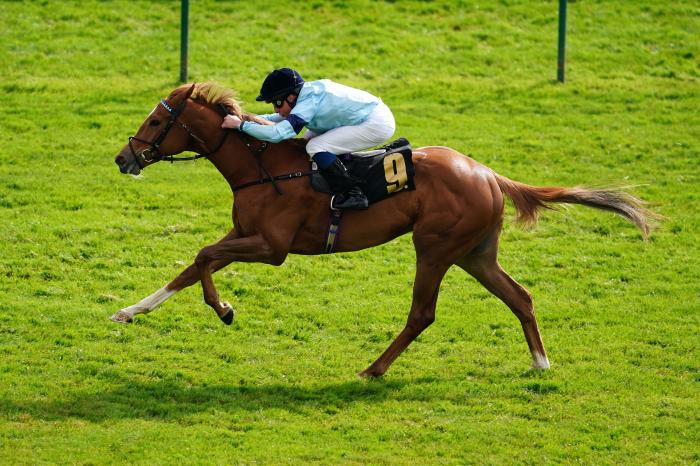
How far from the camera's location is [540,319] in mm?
11977

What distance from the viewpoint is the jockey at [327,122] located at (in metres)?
9.97

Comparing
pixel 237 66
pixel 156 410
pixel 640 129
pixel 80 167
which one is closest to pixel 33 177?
pixel 80 167

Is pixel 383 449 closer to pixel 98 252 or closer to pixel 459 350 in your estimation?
pixel 459 350

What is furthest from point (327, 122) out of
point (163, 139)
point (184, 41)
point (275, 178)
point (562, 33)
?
point (562, 33)

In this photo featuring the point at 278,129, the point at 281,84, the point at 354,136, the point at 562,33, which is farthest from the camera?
the point at 562,33

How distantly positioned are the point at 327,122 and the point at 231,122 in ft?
2.85

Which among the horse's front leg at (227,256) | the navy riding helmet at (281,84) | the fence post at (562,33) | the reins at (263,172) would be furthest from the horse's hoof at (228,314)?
the fence post at (562,33)

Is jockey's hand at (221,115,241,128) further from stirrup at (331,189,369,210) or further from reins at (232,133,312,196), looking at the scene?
stirrup at (331,189,369,210)

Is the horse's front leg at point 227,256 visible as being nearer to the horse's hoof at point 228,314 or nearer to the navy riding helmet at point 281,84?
the horse's hoof at point 228,314

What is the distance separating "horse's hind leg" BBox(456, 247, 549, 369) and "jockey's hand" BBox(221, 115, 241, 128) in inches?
97.0

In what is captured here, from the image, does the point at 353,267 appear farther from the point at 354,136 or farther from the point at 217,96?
the point at 217,96

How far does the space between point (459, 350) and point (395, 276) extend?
7.09 ft

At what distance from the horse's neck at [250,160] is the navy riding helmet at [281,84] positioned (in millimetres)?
532

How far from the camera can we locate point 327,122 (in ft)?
33.6
